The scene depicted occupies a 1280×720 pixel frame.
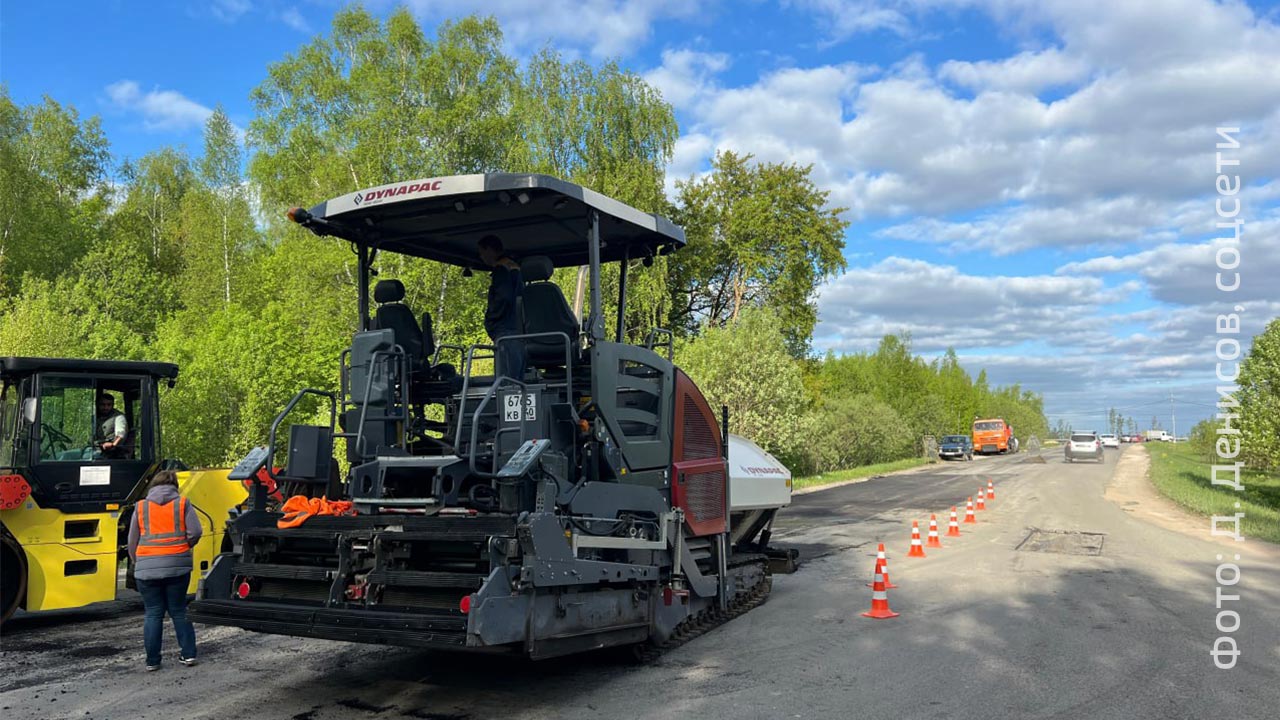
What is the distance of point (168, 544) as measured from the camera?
6699mm

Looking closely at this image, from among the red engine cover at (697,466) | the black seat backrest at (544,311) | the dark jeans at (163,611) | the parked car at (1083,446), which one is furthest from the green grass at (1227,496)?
the dark jeans at (163,611)

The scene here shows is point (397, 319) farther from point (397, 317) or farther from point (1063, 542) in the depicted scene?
point (1063, 542)

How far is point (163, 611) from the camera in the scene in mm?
6621

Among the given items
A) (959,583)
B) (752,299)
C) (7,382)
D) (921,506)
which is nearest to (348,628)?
(7,382)

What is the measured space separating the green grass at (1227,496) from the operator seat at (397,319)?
569 inches

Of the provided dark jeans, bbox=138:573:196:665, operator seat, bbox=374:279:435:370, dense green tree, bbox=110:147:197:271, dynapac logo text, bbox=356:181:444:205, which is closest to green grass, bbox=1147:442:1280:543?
operator seat, bbox=374:279:435:370

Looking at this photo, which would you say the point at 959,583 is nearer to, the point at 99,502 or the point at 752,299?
the point at 99,502

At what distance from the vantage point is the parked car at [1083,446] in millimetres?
47312

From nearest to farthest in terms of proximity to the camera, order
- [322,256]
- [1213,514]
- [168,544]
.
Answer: [168,544] < [1213,514] < [322,256]

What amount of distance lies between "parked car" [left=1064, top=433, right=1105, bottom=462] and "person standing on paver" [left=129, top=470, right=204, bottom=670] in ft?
159

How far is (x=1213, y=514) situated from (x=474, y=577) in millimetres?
18862

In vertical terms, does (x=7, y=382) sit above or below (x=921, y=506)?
above

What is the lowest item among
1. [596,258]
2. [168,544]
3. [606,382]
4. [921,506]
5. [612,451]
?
[921,506]

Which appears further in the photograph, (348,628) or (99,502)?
(99,502)
